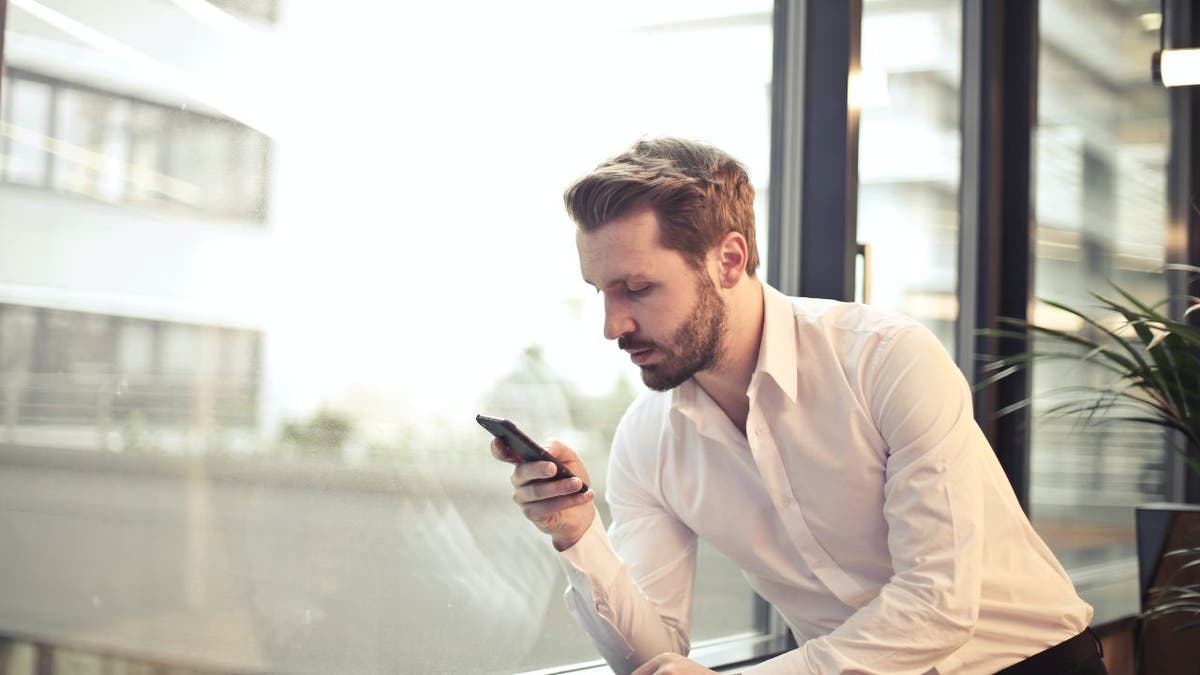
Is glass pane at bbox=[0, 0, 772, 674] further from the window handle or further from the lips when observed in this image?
the window handle

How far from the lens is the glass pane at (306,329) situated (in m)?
1.55

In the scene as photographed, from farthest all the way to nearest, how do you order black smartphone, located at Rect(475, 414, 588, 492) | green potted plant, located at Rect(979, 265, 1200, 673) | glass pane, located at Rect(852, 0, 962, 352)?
glass pane, located at Rect(852, 0, 962, 352)
green potted plant, located at Rect(979, 265, 1200, 673)
black smartphone, located at Rect(475, 414, 588, 492)

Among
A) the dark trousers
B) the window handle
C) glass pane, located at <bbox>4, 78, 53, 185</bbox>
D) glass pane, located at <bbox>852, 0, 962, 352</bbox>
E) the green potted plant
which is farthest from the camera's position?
glass pane, located at <bbox>852, 0, 962, 352</bbox>

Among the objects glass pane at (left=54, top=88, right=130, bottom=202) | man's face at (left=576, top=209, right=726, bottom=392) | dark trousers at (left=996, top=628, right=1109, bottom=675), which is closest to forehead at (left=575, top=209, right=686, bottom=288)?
man's face at (left=576, top=209, right=726, bottom=392)

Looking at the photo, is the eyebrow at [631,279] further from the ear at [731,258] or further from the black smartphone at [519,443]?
the black smartphone at [519,443]

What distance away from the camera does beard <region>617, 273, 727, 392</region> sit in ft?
6.20

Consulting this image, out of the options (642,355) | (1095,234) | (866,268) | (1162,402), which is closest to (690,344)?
(642,355)

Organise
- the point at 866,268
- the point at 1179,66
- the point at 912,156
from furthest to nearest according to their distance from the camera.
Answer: the point at 1179,66, the point at 912,156, the point at 866,268

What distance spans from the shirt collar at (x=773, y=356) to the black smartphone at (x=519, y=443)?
13.3 inches

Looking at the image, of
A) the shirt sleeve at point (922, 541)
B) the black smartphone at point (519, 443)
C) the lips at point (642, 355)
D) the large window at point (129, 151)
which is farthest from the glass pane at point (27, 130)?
the shirt sleeve at point (922, 541)

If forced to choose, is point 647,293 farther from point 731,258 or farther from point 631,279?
point 731,258

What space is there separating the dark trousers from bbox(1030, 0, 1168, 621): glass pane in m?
1.88

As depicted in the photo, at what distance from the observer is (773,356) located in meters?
1.95

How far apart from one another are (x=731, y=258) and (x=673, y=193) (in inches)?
6.6
